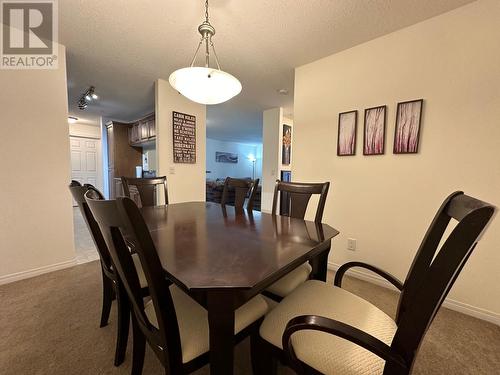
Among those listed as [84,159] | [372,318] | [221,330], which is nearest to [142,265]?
[221,330]

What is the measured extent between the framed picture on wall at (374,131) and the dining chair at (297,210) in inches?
33.1

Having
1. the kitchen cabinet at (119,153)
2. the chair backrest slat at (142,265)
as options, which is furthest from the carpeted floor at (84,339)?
the kitchen cabinet at (119,153)

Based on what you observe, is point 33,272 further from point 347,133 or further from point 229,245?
point 347,133

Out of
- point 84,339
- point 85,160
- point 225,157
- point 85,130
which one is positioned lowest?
point 84,339

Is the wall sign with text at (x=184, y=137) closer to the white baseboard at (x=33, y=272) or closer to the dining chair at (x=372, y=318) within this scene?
the white baseboard at (x=33, y=272)

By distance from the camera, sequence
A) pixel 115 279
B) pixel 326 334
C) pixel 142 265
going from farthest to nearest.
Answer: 1. pixel 115 279
2. pixel 326 334
3. pixel 142 265

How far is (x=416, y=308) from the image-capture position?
0.52 meters

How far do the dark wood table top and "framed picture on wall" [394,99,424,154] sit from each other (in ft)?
4.02

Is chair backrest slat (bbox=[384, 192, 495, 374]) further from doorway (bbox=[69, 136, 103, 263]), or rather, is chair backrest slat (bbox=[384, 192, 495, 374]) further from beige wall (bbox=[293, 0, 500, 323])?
doorway (bbox=[69, 136, 103, 263])

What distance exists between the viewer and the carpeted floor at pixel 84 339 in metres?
1.18

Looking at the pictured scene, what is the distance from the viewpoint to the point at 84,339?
53.1 inches

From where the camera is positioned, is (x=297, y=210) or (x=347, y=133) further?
(x=347, y=133)

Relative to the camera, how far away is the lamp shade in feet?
4.38

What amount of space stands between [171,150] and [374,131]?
2571mm
